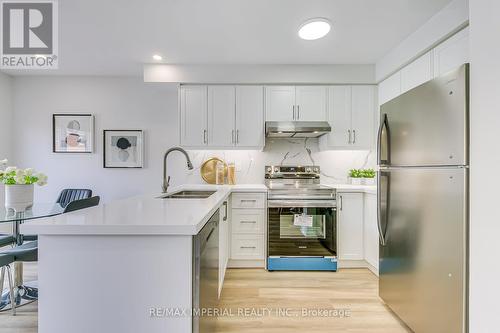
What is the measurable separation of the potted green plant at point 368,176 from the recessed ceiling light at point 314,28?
179 centimetres

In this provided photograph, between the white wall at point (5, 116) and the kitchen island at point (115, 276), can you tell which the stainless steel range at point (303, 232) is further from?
the white wall at point (5, 116)

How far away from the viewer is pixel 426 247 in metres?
1.54

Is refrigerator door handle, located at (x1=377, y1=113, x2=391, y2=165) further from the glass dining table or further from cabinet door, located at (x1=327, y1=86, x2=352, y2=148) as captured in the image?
the glass dining table

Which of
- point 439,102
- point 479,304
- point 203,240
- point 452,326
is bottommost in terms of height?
point 452,326

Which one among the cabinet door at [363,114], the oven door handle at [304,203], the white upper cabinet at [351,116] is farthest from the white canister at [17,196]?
the cabinet door at [363,114]

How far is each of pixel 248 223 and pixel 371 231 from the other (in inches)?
54.2

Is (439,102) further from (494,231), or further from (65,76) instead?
(65,76)

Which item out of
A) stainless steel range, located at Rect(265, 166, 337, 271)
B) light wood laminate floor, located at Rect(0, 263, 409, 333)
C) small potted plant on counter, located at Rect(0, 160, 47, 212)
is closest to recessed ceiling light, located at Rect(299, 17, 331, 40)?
stainless steel range, located at Rect(265, 166, 337, 271)

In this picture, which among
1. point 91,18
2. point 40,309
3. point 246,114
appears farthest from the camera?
point 246,114

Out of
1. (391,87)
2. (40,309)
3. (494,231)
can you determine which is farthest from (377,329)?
(391,87)

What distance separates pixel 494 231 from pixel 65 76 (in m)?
4.72

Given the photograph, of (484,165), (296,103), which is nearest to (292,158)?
(296,103)

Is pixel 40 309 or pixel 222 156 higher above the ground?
pixel 222 156

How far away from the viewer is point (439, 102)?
1.43 m
